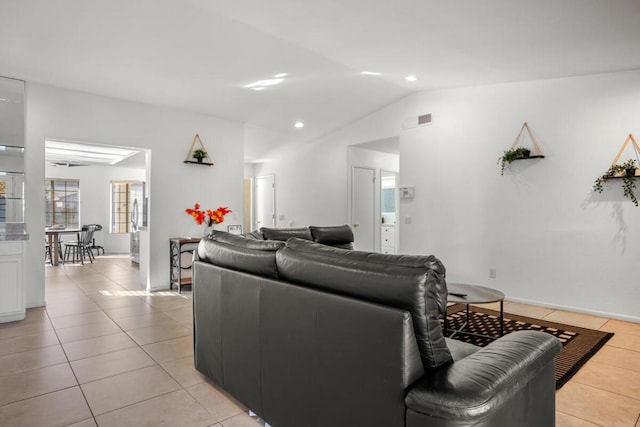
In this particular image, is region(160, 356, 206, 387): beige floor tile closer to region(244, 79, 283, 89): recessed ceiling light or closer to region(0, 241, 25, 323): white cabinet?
region(0, 241, 25, 323): white cabinet

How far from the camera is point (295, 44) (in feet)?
13.5

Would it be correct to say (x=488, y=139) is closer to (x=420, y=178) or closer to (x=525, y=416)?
(x=420, y=178)

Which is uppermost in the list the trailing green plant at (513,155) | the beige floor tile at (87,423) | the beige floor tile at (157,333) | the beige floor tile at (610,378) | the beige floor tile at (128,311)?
the trailing green plant at (513,155)

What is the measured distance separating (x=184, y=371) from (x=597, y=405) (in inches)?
107

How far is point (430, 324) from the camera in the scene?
129 centimetres

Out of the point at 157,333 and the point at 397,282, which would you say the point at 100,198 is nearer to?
the point at 157,333

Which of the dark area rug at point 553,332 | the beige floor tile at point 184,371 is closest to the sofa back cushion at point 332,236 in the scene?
the dark area rug at point 553,332

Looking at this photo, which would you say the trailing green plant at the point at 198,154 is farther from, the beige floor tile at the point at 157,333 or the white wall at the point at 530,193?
the white wall at the point at 530,193

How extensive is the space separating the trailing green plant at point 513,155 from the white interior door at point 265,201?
5.25m

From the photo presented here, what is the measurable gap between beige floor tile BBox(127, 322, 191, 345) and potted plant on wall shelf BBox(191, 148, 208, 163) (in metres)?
2.77

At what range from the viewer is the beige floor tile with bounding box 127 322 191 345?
10.9 feet

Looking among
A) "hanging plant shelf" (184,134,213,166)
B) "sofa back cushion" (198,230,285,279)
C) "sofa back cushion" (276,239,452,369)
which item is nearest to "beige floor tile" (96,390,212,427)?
"sofa back cushion" (198,230,285,279)

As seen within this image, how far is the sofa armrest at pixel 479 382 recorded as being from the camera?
3.64 feet

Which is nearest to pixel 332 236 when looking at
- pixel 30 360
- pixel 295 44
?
pixel 295 44
